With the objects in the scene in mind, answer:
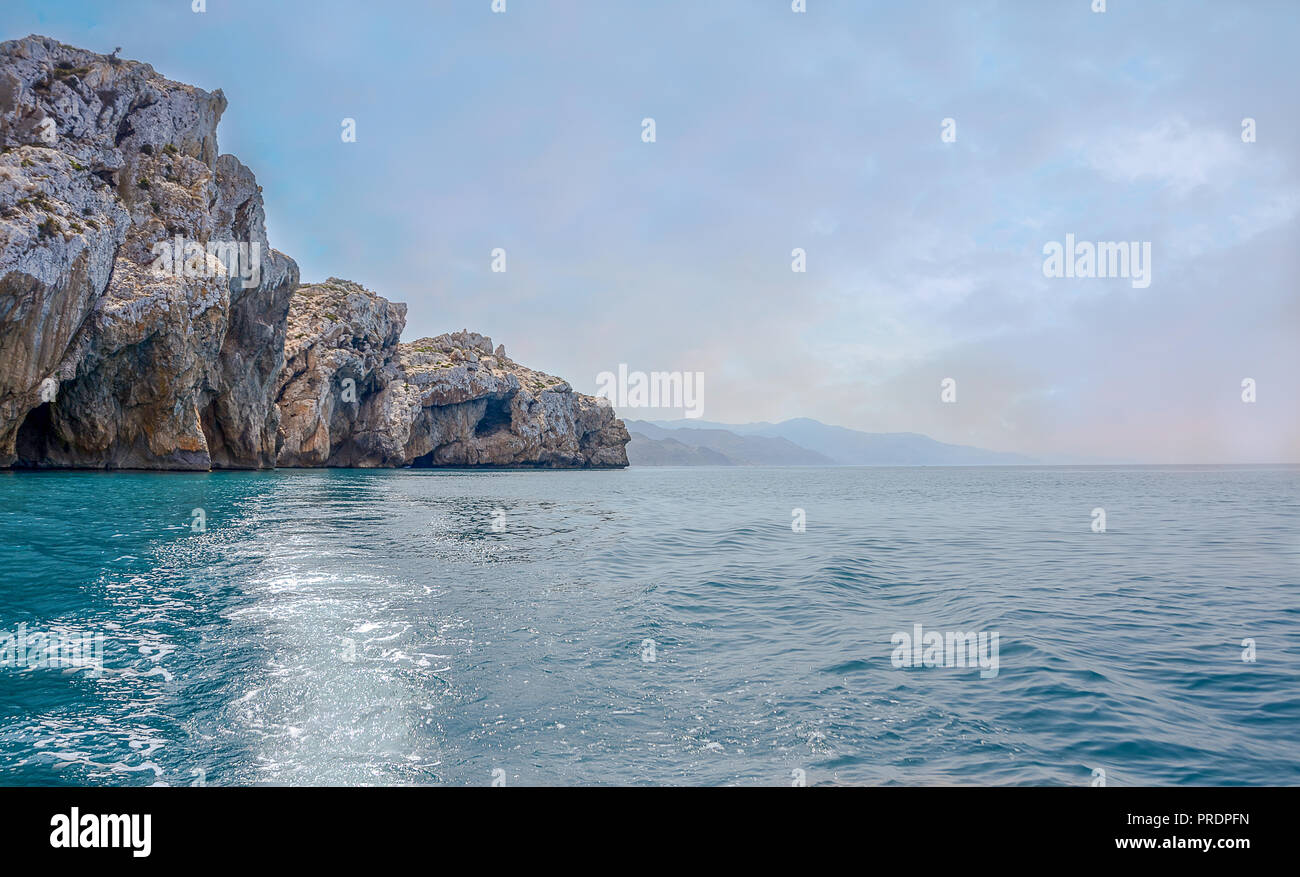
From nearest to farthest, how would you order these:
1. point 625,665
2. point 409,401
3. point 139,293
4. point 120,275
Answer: point 625,665
point 139,293
point 120,275
point 409,401

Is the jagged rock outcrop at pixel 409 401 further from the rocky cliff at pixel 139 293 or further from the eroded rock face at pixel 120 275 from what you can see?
the eroded rock face at pixel 120 275

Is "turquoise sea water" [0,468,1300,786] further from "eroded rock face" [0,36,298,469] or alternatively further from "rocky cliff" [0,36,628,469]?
"rocky cliff" [0,36,628,469]

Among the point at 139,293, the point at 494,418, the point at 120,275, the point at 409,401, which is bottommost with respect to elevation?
the point at 494,418

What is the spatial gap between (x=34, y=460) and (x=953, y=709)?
7465cm

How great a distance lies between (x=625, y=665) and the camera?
34.6 feet

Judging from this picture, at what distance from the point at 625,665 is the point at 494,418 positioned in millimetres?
128064

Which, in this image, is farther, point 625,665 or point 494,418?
point 494,418

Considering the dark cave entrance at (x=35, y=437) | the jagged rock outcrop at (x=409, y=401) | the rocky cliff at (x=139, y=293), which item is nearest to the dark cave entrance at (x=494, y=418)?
the jagged rock outcrop at (x=409, y=401)

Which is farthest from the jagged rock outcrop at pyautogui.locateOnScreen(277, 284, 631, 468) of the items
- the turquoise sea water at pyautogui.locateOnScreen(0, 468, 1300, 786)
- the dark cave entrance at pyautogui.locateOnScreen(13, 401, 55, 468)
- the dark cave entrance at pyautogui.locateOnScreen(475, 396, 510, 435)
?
the turquoise sea water at pyautogui.locateOnScreen(0, 468, 1300, 786)

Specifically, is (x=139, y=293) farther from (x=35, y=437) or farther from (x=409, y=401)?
(x=409, y=401)

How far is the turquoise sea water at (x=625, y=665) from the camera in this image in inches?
280

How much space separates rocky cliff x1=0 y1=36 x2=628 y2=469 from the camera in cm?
4266

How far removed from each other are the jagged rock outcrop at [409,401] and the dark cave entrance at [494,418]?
220 mm

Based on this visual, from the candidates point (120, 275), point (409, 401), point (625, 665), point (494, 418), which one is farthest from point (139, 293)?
point (494, 418)
